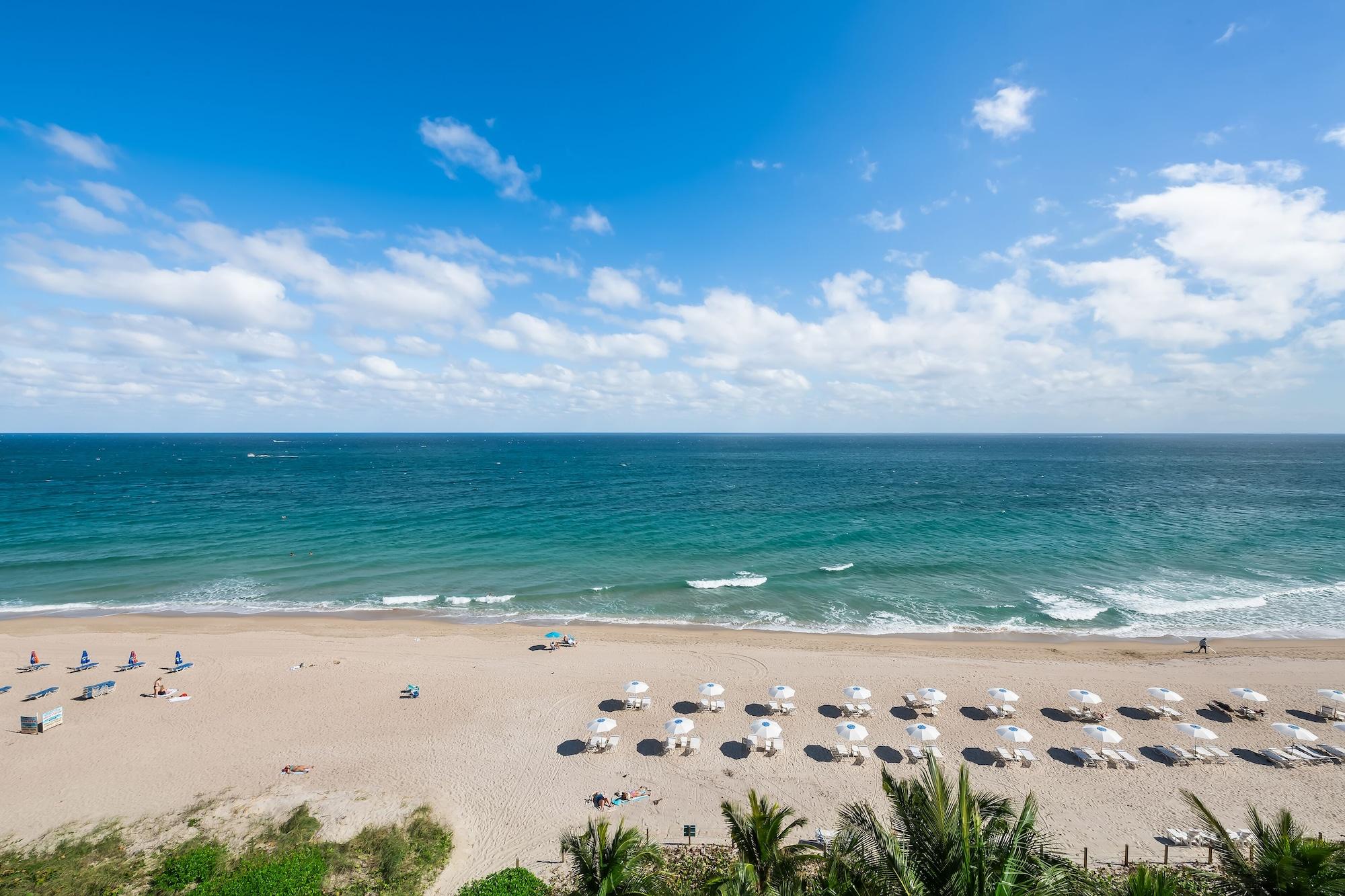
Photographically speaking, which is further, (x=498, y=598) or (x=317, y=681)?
(x=498, y=598)

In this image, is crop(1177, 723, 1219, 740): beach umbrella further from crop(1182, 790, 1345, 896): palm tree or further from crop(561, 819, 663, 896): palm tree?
crop(561, 819, 663, 896): palm tree

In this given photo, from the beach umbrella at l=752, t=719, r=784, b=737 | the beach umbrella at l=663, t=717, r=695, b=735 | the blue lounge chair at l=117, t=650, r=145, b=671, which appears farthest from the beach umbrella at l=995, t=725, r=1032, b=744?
the blue lounge chair at l=117, t=650, r=145, b=671

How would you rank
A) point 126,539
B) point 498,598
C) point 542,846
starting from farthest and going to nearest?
point 126,539, point 498,598, point 542,846

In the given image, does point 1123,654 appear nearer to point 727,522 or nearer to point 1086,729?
point 1086,729

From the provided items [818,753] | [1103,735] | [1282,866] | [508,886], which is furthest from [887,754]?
[508,886]

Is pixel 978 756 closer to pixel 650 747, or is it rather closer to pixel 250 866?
pixel 650 747

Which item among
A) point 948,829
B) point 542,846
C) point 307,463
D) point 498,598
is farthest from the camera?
point 307,463

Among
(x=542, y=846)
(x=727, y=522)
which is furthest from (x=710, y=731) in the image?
(x=727, y=522)

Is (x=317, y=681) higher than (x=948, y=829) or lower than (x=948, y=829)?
lower
